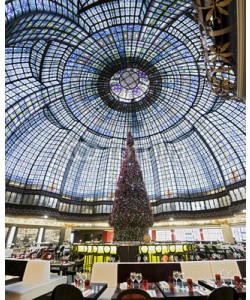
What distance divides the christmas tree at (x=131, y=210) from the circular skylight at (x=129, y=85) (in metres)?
18.3

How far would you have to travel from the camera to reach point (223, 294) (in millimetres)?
2936

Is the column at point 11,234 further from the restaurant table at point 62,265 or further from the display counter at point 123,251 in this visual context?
the restaurant table at point 62,265

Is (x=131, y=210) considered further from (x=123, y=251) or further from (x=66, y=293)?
(x=66, y=293)

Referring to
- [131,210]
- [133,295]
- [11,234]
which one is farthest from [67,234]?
[133,295]

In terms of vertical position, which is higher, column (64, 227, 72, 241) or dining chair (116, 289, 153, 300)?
dining chair (116, 289, 153, 300)

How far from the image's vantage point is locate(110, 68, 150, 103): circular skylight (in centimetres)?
2713

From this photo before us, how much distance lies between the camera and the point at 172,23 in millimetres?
18797

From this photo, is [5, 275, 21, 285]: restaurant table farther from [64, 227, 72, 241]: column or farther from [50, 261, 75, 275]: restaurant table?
[64, 227, 72, 241]: column

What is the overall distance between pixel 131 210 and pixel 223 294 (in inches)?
415

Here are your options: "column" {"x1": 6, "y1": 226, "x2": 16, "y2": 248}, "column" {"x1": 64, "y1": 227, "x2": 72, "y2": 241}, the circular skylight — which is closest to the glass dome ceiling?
the circular skylight

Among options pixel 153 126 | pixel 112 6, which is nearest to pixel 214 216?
pixel 153 126

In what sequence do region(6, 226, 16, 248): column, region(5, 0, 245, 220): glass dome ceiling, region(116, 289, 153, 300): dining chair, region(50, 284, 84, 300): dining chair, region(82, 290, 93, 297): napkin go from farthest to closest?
region(6, 226, 16, 248): column < region(5, 0, 245, 220): glass dome ceiling < region(82, 290, 93, 297): napkin < region(50, 284, 84, 300): dining chair < region(116, 289, 153, 300): dining chair

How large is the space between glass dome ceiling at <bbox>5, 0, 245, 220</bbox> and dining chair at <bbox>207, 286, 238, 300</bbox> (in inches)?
640
